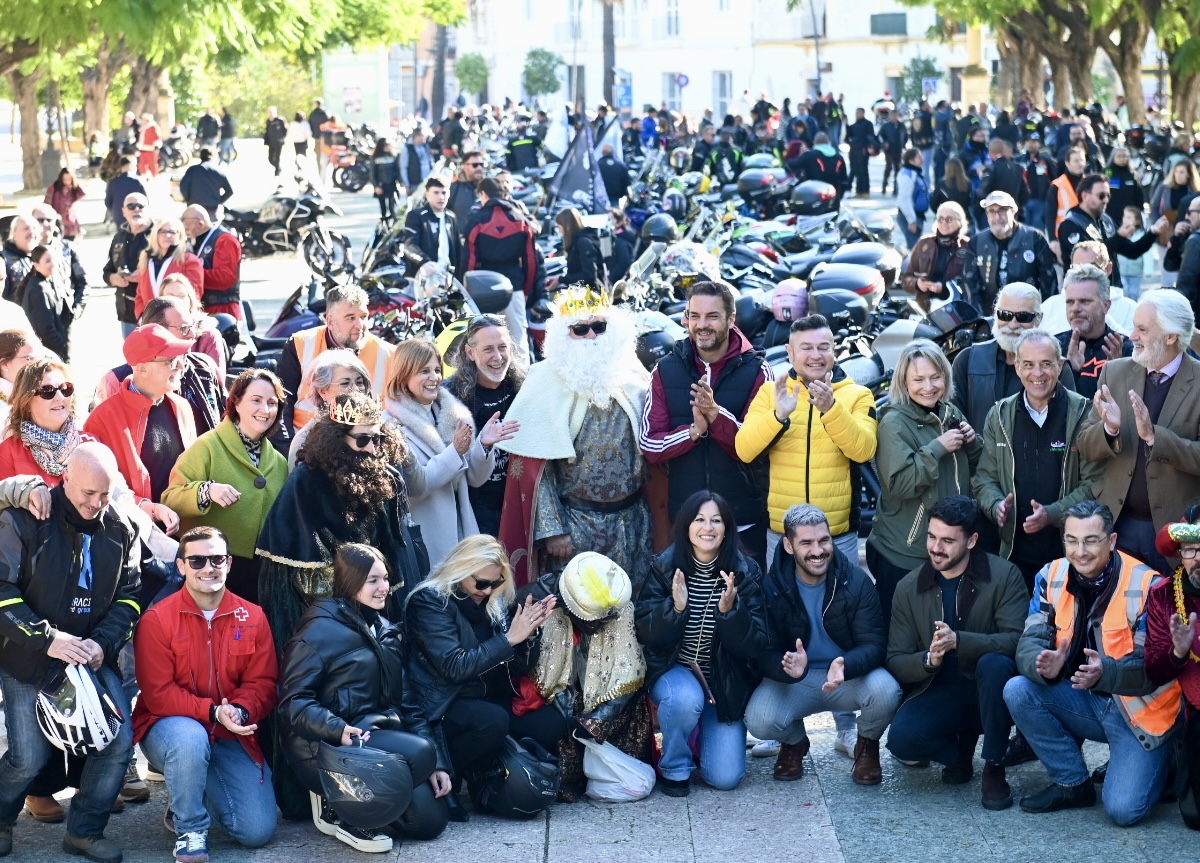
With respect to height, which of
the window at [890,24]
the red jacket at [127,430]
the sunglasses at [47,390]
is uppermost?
the window at [890,24]

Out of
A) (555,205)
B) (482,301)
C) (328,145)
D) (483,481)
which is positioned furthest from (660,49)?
(483,481)

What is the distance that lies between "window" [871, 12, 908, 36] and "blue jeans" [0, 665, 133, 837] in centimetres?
7379

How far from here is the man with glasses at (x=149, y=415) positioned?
7.35 meters

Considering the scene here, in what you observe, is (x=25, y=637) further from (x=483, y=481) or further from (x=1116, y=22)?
(x=1116, y=22)

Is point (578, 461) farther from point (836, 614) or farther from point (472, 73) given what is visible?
point (472, 73)

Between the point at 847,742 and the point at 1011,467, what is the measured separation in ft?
4.35

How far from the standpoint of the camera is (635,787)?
6703 mm

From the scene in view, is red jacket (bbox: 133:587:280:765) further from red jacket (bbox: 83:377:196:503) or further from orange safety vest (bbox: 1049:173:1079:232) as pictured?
orange safety vest (bbox: 1049:173:1079:232)

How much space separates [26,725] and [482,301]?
6872mm

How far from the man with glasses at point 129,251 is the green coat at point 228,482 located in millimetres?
5626

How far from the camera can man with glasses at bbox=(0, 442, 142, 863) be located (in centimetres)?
611

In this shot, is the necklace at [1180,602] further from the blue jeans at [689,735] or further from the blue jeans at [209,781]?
the blue jeans at [209,781]

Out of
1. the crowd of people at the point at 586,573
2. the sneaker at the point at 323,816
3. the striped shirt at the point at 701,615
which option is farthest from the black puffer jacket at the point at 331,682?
the striped shirt at the point at 701,615

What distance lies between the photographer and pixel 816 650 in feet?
22.9
